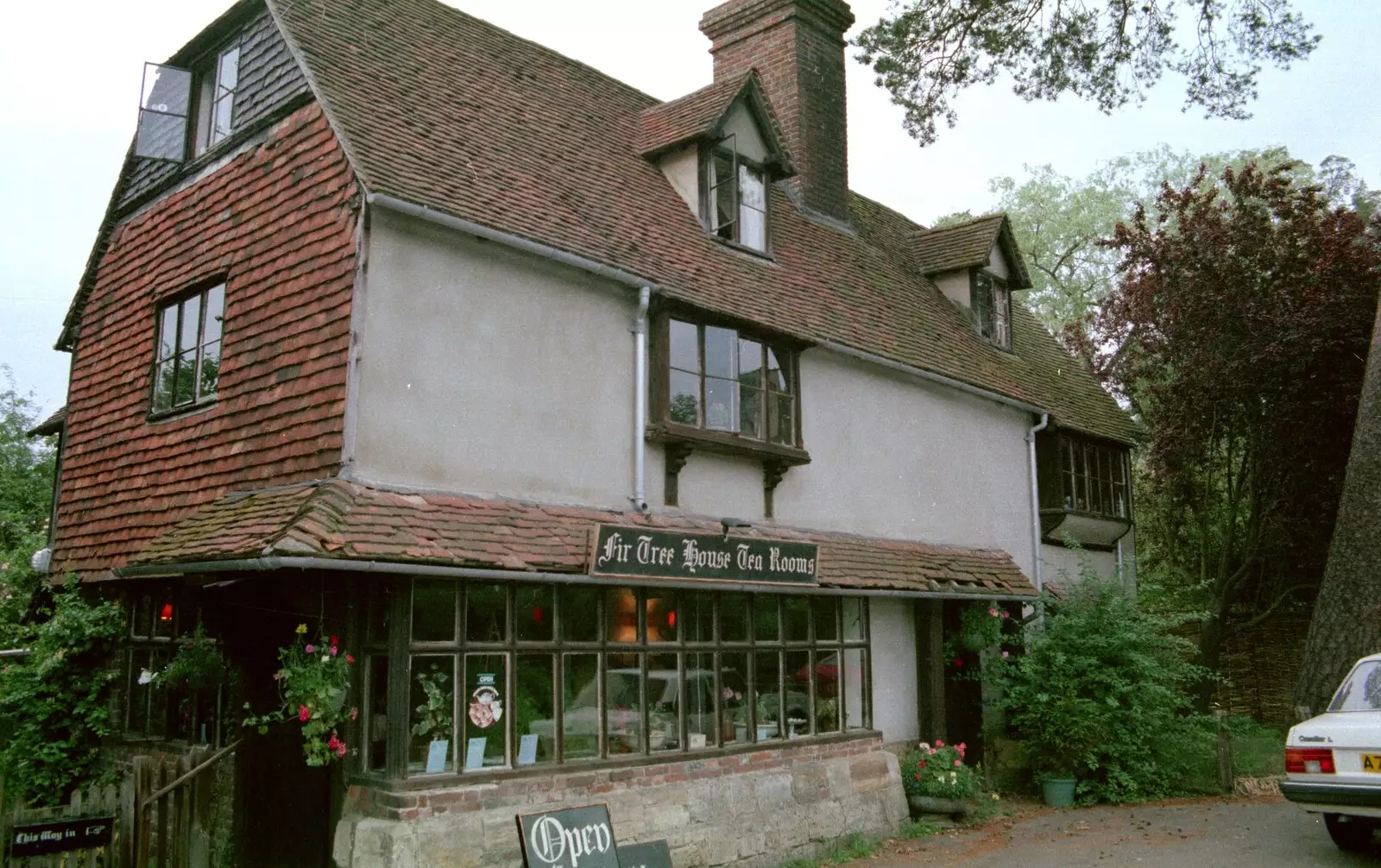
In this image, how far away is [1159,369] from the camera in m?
21.1

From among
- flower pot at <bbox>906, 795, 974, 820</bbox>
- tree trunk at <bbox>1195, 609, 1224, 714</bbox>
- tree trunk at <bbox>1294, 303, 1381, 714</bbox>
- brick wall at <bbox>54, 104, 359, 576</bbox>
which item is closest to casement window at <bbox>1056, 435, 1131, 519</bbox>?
tree trunk at <bbox>1195, 609, 1224, 714</bbox>

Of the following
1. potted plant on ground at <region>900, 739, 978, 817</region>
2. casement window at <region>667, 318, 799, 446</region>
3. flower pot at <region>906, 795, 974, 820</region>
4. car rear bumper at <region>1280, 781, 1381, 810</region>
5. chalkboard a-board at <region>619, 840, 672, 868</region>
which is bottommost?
flower pot at <region>906, 795, 974, 820</region>

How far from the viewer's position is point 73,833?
7770 mm

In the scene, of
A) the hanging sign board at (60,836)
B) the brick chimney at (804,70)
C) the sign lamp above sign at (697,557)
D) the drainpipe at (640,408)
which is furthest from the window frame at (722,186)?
the hanging sign board at (60,836)

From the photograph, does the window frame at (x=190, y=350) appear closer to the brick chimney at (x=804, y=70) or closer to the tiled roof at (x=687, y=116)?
the tiled roof at (x=687, y=116)

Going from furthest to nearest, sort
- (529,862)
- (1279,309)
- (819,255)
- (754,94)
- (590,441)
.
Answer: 1. (1279,309)
2. (819,255)
3. (754,94)
4. (590,441)
5. (529,862)

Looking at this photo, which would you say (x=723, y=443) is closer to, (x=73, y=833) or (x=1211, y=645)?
(x=73, y=833)

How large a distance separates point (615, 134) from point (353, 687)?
7.76 metres

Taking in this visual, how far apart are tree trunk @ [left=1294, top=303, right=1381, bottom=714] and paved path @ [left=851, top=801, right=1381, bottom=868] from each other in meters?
2.21

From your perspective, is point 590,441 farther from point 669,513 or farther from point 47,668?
point 47,668

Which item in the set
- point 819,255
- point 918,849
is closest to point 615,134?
point 819,255

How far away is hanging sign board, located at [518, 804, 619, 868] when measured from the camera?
709 cm

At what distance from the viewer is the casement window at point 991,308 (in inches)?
712

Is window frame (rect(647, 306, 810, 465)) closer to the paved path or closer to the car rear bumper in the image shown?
the paved path
